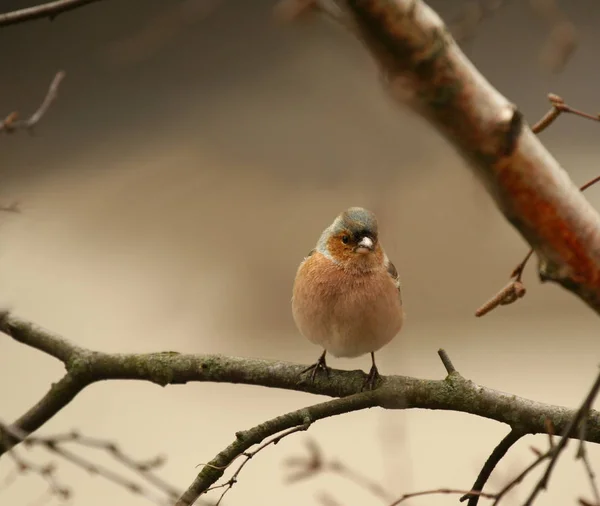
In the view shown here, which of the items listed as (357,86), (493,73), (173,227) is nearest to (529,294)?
(493,73)

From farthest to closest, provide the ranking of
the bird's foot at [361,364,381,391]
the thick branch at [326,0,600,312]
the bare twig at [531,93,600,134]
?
1. the bird's foot at [361,364,381,391]
2. the bare twig at [531,93,600,134]
3. the thick branch at [326,0,600,312]

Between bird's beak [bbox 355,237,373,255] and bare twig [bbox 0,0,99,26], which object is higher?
bare twig [bbox 0,0,99,26]

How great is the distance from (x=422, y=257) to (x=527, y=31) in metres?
1.27

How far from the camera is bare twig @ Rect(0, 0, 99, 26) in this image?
943 mm

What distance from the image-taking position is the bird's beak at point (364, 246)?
1521 mm

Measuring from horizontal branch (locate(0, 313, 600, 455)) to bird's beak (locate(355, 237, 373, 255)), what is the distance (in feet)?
0.90

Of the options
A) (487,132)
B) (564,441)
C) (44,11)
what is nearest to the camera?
(487,132)

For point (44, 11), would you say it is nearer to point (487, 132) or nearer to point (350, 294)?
point (487, 132)

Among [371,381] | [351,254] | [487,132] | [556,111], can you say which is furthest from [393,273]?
[487,132]

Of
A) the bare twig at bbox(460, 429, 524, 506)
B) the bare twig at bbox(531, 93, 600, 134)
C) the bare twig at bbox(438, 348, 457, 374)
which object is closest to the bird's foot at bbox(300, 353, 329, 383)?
the bare twig at bbox(438, 348, 457, 374)

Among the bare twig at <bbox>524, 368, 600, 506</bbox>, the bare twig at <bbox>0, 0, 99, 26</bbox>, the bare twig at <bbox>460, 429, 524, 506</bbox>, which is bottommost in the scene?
the bare twig at <bbox>460, 429, 524, 506</bbox>

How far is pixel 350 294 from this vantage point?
148 cm

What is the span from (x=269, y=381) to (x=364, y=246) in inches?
14.7

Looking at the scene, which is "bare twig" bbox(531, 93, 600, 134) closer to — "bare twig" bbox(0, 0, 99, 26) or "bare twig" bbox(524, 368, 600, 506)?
"bare twig" bbox(524, 368, 600, 506)
